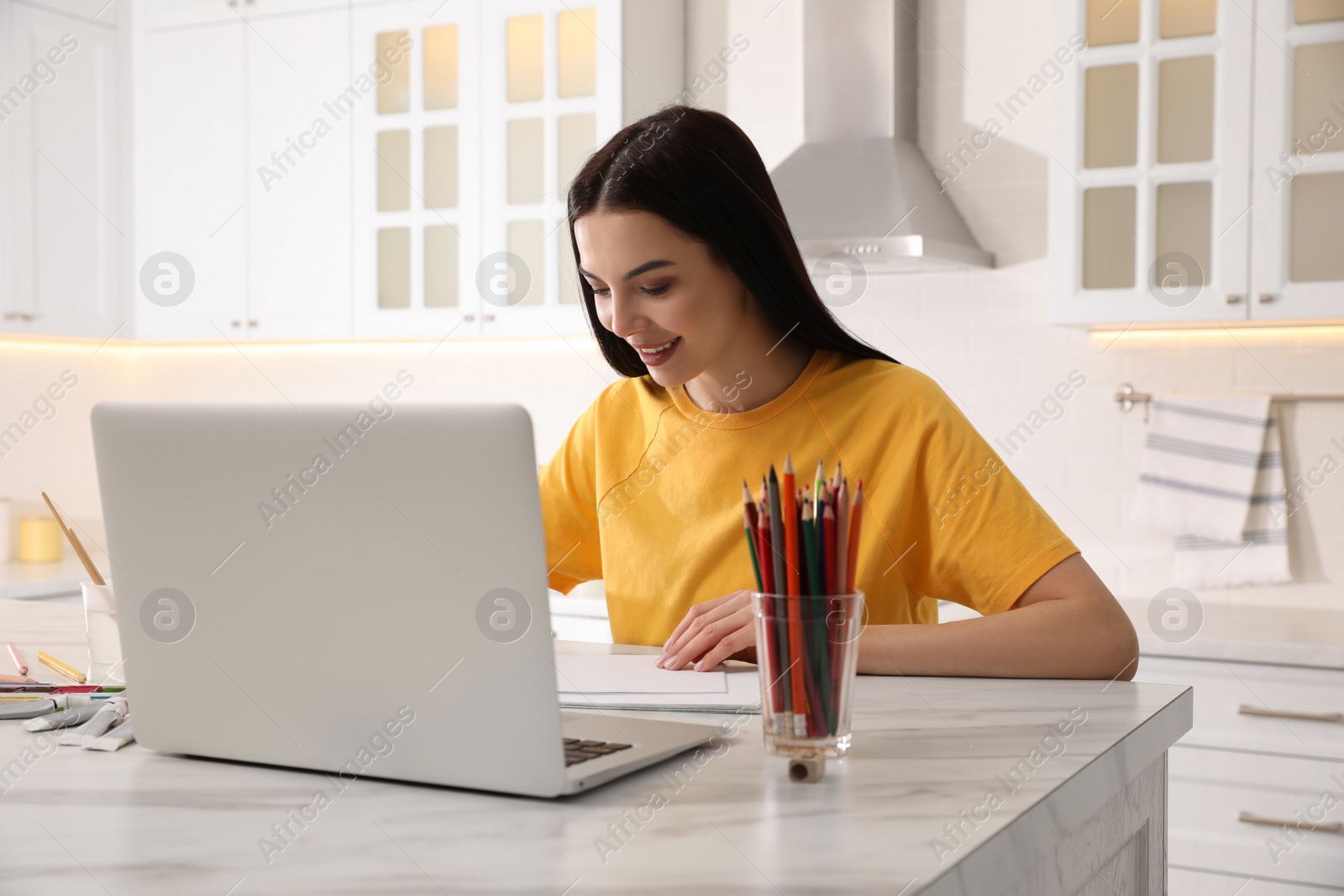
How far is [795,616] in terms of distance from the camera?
810mm

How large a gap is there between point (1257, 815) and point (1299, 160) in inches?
50.4

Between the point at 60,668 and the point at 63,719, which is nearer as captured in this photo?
the point at 63,719

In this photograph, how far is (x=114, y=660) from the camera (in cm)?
118

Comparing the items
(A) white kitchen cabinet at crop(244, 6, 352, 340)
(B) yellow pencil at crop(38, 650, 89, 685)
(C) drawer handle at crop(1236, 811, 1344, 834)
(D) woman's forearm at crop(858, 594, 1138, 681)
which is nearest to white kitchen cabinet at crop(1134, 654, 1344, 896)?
(C) drawer handle at crop(1236, 811, 1344, 834)

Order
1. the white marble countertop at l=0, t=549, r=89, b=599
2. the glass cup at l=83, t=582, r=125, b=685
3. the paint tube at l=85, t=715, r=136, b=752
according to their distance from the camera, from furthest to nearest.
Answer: the white marble countertop at l=0, t=549, r=89, b=599 → the glass cup at l=83, t=582, r=125, b=685 → the paint tube at l=85, t=715, r=136, b=752

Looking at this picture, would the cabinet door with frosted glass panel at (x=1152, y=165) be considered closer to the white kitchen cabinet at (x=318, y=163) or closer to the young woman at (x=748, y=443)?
the white kitchen cabinet at (x=318, y=163)

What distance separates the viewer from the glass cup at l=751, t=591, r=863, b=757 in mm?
805

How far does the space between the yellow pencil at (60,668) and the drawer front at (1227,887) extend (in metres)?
2.09

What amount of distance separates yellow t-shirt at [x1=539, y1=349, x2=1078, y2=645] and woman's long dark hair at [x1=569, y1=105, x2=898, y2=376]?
0.11 metres

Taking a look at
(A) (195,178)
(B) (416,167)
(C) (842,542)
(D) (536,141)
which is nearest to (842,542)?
(C) (842,542)

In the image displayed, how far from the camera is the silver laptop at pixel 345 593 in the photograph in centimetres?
73

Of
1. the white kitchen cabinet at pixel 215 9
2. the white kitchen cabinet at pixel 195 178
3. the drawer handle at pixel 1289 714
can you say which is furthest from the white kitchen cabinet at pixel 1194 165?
the white kitchen cabinet at pixel 195 178

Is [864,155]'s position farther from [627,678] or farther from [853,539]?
[853,539]

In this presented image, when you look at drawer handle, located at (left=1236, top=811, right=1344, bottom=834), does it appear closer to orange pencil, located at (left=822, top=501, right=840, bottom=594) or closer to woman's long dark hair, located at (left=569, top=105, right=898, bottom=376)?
woman's long dark hair, located at (left=569, top=105, right=898, bottom=376)
